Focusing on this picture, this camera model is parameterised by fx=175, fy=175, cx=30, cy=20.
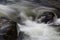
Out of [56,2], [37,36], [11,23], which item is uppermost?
[56,2]

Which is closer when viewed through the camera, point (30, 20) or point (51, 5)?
point (30, 20)

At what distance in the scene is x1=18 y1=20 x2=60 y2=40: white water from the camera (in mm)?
4656

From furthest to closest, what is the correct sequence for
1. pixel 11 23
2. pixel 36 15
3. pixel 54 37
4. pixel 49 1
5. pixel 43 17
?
pixel 49 1 → pixel 36 15 → pixel 43 17 → pixel 54 37 → pixel 11 23

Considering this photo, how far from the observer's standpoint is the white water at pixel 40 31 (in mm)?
4656

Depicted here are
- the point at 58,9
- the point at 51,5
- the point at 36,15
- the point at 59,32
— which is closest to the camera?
the point at 59,32

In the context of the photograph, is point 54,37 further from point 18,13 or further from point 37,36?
point 18,13

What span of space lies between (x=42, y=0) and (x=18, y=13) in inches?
87.5

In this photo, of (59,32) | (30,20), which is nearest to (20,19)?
(30,20)

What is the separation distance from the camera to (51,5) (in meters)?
8.07

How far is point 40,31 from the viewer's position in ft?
16.8

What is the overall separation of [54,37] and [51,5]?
3.61 m

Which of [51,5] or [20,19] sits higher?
[51,5]

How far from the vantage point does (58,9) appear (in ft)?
24.5

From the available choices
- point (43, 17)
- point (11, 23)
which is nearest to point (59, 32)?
point (43, 17)
